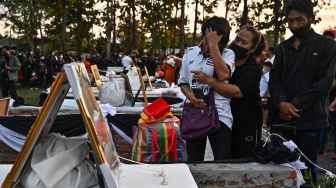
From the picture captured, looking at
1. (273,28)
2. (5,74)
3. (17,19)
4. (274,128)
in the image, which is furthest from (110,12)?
(274,128)

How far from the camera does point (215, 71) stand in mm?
3740

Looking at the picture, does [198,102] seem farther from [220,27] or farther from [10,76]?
[10,76]

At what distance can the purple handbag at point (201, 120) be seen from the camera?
12.2 feet

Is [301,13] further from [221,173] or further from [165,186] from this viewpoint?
[165,186]

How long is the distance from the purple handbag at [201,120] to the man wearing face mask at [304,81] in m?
0.49

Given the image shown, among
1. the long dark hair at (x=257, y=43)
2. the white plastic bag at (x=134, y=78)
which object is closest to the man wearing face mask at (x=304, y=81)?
the long dark hair at (x=257, y=43)

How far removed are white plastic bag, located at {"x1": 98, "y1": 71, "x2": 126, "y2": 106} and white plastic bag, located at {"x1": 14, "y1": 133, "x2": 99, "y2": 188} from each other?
17.1ft

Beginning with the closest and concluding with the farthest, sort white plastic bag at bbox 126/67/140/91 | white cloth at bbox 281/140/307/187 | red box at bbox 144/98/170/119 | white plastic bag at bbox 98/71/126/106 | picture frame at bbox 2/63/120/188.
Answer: picture frame at bbox 2/63/120/188 → white cloth at bbox 281/140/307/187 → red box at bbox 144/98/170/119 → white plastic bag at bbox 98/71/126/106 → white plastic bag at bbox 126/67/140/91

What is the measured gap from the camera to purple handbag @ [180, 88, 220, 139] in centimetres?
373

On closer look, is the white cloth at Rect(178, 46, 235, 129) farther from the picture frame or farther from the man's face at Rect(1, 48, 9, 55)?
the man's face at Rect(1, 48, 9, 55)

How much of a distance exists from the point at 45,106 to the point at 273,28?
26820 mm

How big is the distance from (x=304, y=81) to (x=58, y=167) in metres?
1.99

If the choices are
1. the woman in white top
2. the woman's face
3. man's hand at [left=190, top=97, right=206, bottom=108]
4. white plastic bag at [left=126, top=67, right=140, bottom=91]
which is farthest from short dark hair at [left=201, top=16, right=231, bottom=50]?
white plastic bag at [left=126, top=67, right=140, bottom=91]

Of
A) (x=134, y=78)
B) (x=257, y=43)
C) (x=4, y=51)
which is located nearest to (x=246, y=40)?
(x=257, y=43)
